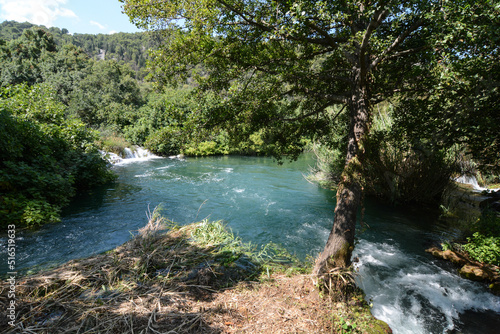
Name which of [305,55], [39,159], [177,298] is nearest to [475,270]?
[305,55]

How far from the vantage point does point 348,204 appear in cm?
431

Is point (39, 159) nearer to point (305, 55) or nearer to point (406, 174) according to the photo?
point (305, 55)

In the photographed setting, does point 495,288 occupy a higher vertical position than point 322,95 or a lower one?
lower

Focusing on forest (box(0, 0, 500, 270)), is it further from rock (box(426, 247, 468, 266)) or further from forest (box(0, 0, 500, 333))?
rock (box(426, 247, 468, 266))

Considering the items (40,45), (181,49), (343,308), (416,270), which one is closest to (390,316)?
(343,308)

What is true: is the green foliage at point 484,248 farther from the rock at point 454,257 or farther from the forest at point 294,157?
the rock at point 454,257

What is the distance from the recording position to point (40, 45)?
140ft

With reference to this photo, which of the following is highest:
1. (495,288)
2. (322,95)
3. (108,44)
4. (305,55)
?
(108,44)

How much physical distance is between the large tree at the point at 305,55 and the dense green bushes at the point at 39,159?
5714 millimetres

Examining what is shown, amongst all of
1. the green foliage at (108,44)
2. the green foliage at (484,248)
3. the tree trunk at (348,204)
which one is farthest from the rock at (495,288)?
the green foliage at (108,44)

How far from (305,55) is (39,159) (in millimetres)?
9252

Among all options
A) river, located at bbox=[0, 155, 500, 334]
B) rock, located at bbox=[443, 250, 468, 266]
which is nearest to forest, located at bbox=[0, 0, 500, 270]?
river, located at bbox=[0, 155, 500, 334]

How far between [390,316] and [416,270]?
2101mm

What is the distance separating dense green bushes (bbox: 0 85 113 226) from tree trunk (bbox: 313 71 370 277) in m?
7.74
